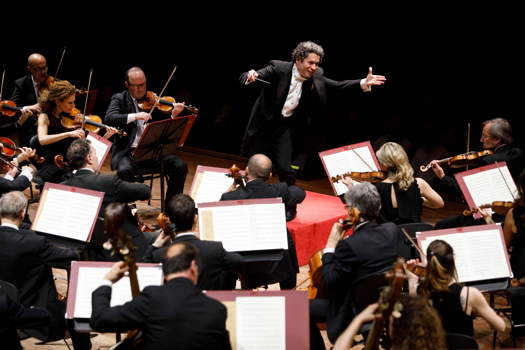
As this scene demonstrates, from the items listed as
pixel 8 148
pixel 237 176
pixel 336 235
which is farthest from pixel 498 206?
pixel 8 148

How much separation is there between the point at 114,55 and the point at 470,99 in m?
5.29

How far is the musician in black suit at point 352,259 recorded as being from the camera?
3779 mm

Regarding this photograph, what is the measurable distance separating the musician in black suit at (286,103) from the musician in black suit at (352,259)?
2.36 meters

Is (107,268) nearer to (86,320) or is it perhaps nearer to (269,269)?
(86,320)

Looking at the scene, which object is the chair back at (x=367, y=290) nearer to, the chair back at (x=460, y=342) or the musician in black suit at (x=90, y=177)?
the chair back at (x=460, y=342)

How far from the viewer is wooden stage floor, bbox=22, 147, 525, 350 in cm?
460

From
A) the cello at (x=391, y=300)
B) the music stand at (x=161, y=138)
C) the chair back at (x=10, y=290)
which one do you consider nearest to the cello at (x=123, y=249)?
the chair back at (x=10, y=290)

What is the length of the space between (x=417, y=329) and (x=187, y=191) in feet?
16.6

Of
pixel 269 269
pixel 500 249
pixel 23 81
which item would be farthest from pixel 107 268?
pixel 23 81

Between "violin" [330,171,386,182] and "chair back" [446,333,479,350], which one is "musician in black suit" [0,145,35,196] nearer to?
Result: "violin" [330,171,386,182]

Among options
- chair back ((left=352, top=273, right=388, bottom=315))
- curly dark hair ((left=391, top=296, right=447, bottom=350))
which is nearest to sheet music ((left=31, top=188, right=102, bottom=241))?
chair back ((left=352, top=273, right=388, bottom=315))

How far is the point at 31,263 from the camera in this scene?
399cm

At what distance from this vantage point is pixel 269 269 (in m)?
4.49

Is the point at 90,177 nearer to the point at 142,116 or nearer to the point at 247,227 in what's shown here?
the point at 247,227
